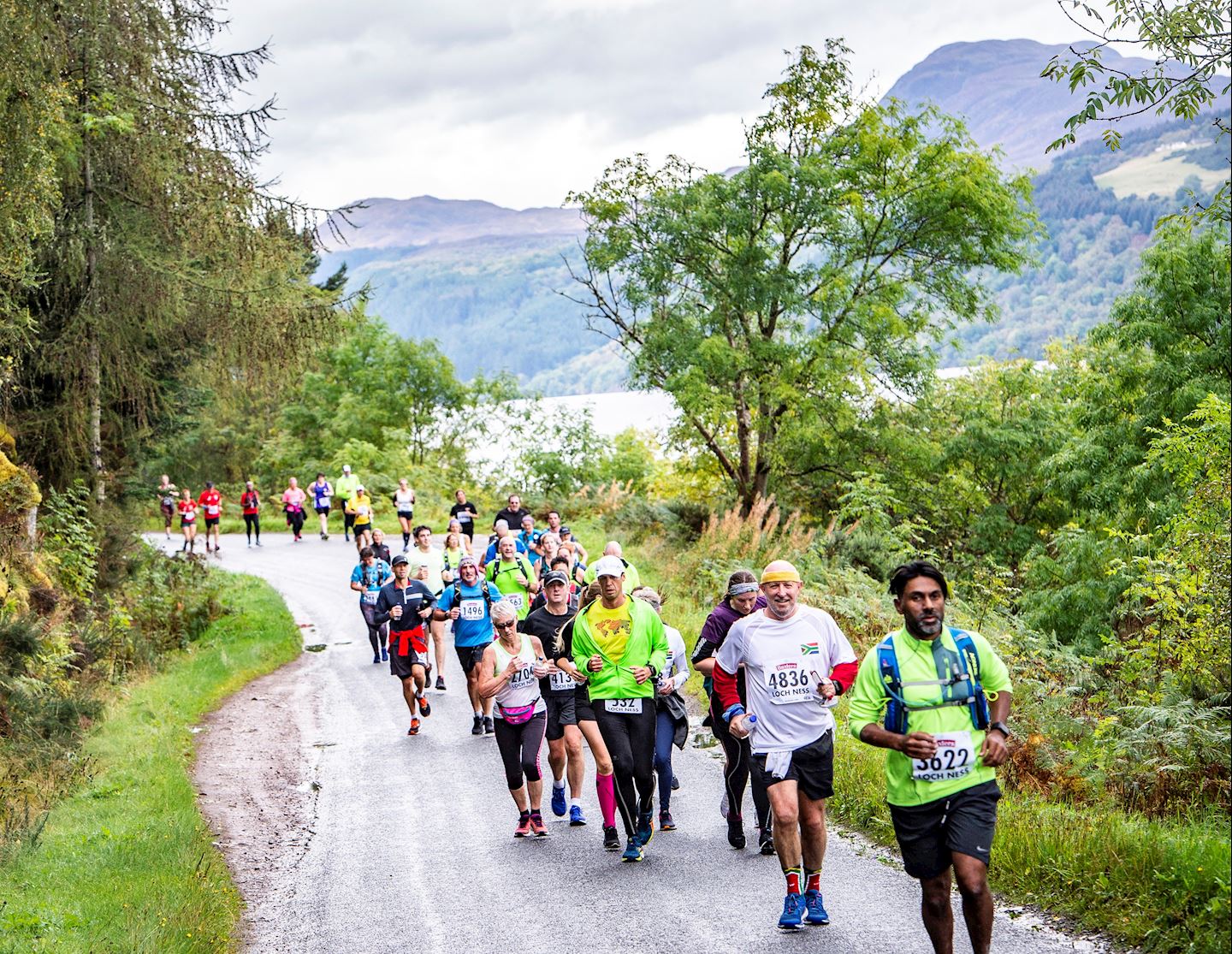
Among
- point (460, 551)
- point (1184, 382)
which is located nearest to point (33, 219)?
point (460, 551)

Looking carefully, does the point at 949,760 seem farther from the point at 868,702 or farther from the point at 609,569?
the point at 609,569

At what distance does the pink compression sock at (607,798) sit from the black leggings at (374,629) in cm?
992

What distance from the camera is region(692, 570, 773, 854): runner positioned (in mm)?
8547

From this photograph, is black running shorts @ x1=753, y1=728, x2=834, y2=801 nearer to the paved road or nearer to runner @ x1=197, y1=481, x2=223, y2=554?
the paved road

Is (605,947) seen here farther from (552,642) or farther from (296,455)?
(296,455)

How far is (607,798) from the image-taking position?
8.98 meters

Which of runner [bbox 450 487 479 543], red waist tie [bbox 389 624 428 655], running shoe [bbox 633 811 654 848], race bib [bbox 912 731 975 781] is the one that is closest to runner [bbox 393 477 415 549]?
runner [bbox 450 487 479 543]

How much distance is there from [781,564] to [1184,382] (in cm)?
1491

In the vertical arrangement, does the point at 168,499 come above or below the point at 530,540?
above

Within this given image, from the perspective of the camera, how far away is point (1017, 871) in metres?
7.48

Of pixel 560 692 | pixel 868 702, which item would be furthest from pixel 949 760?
pixel 560 692

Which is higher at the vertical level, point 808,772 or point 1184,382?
point 1184,382

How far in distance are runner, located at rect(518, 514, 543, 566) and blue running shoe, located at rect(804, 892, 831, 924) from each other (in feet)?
35.8

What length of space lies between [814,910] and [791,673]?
1.38 m
